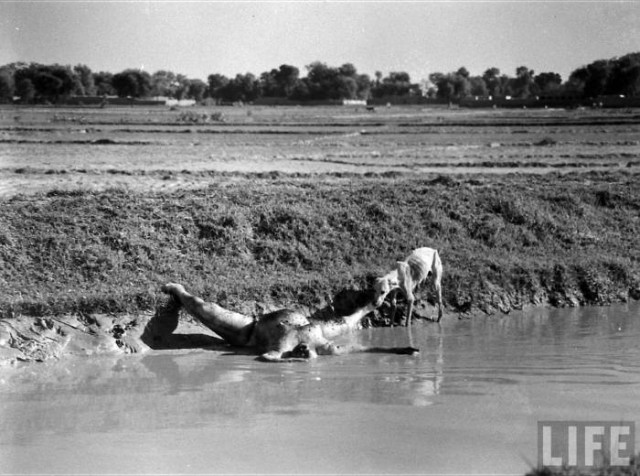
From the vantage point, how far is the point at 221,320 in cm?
1025

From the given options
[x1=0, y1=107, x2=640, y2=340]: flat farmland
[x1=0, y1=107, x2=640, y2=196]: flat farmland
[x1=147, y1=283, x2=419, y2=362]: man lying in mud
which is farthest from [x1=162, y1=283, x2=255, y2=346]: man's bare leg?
[x1=0, y1=107, x2=640, y2=196]: flat farmland

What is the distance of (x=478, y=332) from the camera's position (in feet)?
37.0

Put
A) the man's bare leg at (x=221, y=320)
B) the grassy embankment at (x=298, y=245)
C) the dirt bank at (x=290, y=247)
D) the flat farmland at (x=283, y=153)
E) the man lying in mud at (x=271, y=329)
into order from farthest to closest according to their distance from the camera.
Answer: the flat farmland at (x=283, y=153) < the grassy embankment at (x=298, y=245) < the dirt bank at (x=290, y=247) < the man's bare leg at (x=221, y=320) < the man lying in mud at (x=271, y=329)

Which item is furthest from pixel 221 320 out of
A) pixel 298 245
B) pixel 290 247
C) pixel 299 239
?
pixel 299 239

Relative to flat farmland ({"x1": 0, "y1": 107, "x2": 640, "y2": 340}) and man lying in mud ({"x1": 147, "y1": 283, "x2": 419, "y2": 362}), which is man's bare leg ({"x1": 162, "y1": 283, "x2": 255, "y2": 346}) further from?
flat farmland ({"x1": 0, "y1": 107, "x2": 640, "y2": 340})

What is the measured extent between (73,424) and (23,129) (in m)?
38.9

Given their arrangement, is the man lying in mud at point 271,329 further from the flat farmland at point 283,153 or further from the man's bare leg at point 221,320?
the flat farmland at point 283,153

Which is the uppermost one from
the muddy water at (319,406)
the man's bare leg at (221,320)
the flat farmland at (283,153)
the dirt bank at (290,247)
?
the flat farmland at (283,153)

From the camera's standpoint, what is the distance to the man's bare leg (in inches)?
404

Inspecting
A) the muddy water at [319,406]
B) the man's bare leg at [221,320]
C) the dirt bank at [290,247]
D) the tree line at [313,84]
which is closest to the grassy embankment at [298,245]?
the dirt bank at [290,247]

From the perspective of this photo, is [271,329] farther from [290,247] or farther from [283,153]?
[283,153]

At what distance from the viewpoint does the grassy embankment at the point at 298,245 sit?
11.1 meters

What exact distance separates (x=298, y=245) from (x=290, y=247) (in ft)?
0.53

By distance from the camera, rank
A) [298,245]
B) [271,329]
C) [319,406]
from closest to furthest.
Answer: [319,406] → [271,329] → [298,245]
